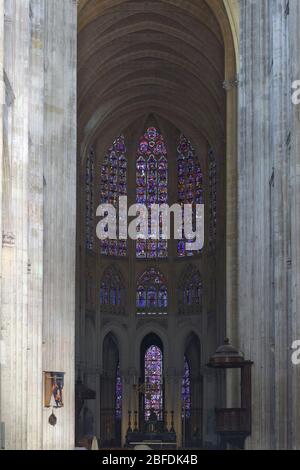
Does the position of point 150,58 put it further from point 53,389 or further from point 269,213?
point 53,389

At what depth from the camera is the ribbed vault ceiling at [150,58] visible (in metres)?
41.4

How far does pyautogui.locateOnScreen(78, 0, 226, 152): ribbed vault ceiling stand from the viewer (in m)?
41.4

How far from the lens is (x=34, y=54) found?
26.0 metres

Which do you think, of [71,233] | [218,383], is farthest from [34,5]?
[218,383]

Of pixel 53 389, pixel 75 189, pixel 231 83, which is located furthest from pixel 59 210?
pixel 231 83

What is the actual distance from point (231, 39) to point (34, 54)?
12.1 m

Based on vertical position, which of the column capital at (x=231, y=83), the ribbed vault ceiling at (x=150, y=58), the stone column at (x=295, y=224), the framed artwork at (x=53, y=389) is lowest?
the framed artwork at (x=53, y=389)

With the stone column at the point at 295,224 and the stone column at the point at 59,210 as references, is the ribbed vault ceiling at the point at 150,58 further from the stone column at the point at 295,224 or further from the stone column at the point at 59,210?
the stone column at the point at 295,224

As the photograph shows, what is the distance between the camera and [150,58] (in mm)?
47125

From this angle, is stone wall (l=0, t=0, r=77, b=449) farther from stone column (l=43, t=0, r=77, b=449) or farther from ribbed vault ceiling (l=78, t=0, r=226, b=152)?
ribbed vault ceiling (l=78, t=0, r=226, b=152)

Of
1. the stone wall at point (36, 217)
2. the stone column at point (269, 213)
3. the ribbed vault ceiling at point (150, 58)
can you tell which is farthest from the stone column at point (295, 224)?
the ribbed vault ceiling at point (150, 58)

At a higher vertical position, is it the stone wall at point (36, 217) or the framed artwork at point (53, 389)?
the stone wall at point (36, 217)

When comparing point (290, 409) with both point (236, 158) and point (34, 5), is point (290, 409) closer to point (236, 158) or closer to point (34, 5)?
point (34, 5)

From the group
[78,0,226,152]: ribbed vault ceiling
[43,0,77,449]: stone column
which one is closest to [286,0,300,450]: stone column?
[43,0,77,449]: stone column
